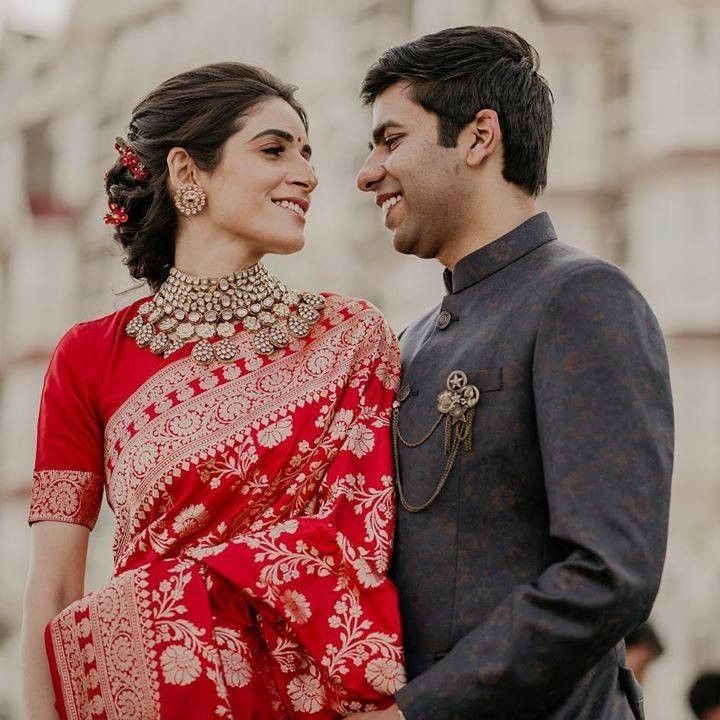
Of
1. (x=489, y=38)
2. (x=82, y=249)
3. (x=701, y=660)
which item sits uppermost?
(x=489, y=38)

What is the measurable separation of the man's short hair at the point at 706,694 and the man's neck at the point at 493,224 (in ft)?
8.39

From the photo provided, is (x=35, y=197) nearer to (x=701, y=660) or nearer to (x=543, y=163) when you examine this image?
(x=701, y=660)

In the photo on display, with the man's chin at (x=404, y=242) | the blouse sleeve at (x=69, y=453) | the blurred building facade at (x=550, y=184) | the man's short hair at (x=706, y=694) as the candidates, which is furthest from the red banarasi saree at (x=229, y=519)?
the blurred building facade at (x=550, y=184)

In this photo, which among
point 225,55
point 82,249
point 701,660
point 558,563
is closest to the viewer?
point 558,563

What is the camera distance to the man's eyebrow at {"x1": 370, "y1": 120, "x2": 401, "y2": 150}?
2.24m

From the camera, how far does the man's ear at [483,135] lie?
217 centimetres

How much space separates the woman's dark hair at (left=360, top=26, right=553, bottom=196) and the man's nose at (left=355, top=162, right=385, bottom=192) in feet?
0.44

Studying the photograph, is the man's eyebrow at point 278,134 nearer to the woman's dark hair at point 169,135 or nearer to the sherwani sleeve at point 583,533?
the woman's dark hair at point 169,135

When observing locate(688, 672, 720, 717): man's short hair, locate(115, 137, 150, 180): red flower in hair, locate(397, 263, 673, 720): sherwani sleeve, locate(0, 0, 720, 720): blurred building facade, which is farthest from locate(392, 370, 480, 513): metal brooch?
locate(0, 0, 720, 720): blurred building facade

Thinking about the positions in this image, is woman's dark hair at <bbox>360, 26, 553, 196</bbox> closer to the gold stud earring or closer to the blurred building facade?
the gold stud earring

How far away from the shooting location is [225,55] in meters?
12.7

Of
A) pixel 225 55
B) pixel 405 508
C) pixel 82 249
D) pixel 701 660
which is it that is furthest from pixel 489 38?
pixel 82 249

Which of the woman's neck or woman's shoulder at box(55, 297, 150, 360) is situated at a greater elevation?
the woman's neck

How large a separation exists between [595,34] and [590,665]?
31.2ft
